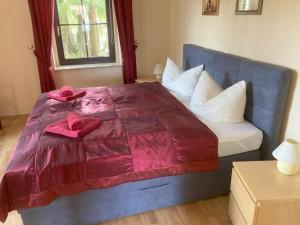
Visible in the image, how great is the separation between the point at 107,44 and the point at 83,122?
235cm

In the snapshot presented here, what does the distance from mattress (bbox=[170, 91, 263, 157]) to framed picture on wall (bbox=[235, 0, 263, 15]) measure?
38.5 inches

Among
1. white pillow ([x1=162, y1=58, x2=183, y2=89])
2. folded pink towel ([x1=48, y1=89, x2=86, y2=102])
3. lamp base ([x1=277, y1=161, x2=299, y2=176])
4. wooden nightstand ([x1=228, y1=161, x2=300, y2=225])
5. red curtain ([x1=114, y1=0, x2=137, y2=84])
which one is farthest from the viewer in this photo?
red curtain ([x1=114, y1=0, x2=137, y2=84])

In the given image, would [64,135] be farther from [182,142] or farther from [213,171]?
[213,171]

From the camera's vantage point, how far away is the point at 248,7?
2.22 metres

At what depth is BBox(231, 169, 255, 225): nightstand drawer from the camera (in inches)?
57.1

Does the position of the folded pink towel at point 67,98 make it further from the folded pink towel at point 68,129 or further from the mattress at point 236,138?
the mattress at point 236,138

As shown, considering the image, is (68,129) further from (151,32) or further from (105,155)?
(151,32)

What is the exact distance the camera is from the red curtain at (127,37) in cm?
371

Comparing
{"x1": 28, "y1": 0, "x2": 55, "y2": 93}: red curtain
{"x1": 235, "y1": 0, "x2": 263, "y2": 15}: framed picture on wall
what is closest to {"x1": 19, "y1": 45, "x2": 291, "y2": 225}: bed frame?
{"x1": 235, "y1": 0, "x2": 263, "y2": 15}: framed picture on wall

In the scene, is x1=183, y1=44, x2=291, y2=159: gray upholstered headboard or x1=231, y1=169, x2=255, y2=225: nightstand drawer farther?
x1=183, y1=44, x2=291, y2=159: gray upholstered headboard

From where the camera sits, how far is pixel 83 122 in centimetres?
200

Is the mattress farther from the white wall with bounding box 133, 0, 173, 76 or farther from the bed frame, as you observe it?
the white wall with bounding box 133, 0, 173, 76

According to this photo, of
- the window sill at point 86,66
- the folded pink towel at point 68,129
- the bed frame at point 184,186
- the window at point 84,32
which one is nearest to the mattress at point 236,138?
the bed frame at point 184,186

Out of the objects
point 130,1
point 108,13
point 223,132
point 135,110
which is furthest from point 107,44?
point 223,132
